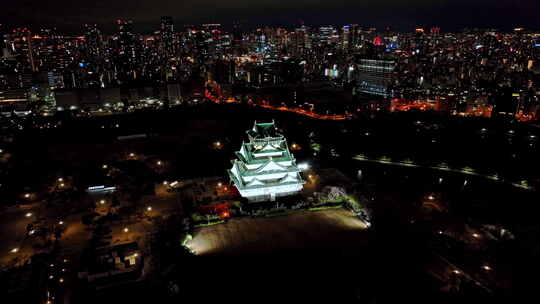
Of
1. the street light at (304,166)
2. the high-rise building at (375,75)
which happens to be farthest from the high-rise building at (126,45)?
→ the street light at (304,166)

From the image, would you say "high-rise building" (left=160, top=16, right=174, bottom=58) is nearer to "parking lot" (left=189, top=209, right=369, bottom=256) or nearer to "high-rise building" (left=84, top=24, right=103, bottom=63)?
"high-rise building" (left=84, top=24, right=103, bottom=63)

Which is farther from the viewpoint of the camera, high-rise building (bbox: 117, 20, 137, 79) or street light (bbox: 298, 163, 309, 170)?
high-rise building (bbox: 117, 20, 137, 79)

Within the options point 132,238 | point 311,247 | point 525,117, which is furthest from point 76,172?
point 525,117

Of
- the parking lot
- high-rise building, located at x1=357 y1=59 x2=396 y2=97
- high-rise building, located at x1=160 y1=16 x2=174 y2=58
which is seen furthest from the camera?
high-rise building, located at x1=160 y1=16 x2=174 y2=58

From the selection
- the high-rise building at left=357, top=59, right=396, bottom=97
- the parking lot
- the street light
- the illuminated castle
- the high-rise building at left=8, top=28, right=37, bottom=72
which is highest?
the high-rise building at left=8, top=28, right=37, bottom=72

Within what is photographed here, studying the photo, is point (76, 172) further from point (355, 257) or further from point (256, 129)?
point (355, 257)

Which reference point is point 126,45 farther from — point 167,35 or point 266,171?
point 266,171

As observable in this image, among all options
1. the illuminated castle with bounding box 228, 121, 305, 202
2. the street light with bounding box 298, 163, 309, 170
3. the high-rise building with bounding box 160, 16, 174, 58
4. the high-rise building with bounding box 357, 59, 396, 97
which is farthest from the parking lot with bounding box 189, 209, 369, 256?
the high-rise building with bounding box 160, 16, 174, 58

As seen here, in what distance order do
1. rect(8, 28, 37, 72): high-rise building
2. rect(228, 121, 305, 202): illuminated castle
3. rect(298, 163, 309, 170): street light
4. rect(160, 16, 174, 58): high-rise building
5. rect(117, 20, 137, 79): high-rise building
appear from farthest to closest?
rect(160, 16, 174, 58): high-rise building < rect(117, 20, 137, 79): high-rise building < rect(8, 28, 37, 72): high-rise building < rect(298, 163, 309, 170): street light < rect(228, 121, 305, 202): illuminated castle

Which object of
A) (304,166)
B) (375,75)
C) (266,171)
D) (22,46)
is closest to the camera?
(266,171)

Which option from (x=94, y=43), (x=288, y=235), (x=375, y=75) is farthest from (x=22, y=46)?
(x=288, y=235)
